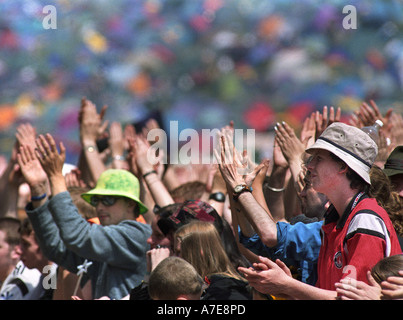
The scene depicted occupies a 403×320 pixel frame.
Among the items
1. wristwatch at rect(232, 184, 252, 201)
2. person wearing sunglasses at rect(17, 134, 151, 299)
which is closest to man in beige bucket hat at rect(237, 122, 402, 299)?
wristwatch at rect(232, 184, 252, 201)

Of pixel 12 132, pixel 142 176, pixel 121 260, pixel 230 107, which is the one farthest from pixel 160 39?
pixel 121 260

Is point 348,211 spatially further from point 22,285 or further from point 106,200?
point 22,285

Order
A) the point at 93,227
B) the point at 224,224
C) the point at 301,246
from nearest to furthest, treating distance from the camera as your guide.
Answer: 1. the point at 301,246
2. the point at 224,224
3. the point at 93,227

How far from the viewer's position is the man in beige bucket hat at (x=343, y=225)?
2160mm

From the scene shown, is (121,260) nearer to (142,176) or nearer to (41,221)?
(41,221)

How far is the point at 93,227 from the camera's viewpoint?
3574mm

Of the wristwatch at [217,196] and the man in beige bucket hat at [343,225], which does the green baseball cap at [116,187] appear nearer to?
the wristwatch at [217,196]

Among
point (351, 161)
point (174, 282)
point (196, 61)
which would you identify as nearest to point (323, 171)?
point (351, 161)

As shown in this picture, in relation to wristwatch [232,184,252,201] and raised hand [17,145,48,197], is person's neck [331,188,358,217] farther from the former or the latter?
raised hand [17,145,48,197]

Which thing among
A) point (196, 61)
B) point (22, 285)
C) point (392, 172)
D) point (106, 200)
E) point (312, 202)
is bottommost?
point (22, 285)

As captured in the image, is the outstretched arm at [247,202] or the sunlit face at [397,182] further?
the sunlit face at [397,182]

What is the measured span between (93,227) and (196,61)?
7.68 meters

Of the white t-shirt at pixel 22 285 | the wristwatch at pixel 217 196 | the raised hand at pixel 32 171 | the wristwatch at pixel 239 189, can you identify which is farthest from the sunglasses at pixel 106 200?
the wristwatch at pixel 239 189

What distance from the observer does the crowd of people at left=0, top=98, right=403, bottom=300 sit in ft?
7.30
